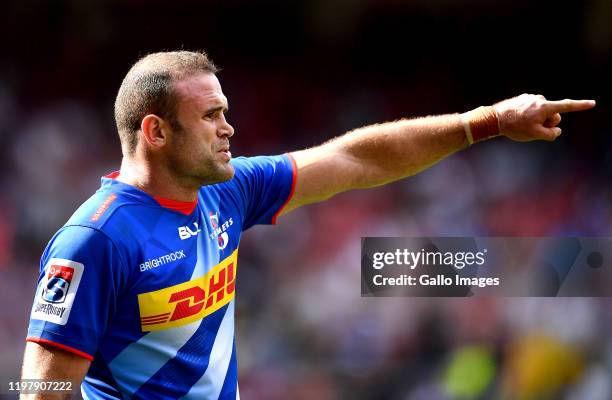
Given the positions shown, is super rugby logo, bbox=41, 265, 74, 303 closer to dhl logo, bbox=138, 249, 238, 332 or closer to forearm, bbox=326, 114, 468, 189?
dhl logo, bbox=138, 249, 238, 332

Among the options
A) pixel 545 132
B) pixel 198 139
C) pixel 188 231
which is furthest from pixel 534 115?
pixel 188 231

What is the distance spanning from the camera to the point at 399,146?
12.1 feet

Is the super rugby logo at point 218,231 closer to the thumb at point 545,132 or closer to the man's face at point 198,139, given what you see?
the man's face at point 198,139

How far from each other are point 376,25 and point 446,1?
2.16 ft

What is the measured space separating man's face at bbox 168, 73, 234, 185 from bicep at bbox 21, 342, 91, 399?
775mm

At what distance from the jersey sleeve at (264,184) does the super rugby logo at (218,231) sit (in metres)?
0.21

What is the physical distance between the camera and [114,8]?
8297 mm

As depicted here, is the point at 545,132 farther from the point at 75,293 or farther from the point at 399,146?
the point at 75,293

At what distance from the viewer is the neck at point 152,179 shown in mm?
3184

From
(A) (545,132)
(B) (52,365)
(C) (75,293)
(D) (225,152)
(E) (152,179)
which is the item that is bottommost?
(B) (52,365)

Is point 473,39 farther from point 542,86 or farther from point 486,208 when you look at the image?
point 486,208

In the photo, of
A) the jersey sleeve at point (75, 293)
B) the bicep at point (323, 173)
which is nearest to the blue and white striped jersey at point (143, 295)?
the jersey sleeve at point (75, 293)

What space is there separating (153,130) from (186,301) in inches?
24.7

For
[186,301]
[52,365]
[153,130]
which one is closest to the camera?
[52,365]
